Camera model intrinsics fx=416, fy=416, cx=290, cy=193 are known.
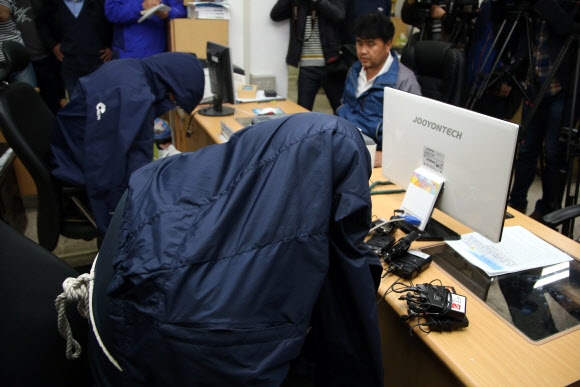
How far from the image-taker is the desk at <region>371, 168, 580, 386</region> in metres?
0.82

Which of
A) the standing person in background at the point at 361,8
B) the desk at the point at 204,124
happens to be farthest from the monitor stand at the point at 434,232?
the standing person in background at the point at 361,8

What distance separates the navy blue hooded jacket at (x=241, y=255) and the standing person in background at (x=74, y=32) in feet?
9.37

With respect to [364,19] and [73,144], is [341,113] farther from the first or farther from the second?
[73,144]

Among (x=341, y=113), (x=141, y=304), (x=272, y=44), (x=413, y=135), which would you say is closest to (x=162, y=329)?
(x=141, y=304)

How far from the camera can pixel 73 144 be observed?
1.59 metres

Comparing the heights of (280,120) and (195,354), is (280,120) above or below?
above

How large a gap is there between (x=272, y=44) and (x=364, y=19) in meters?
1.95

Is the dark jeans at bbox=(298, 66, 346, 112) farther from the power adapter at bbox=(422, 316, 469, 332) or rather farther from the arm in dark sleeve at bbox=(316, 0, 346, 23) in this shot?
the power adapter at bbox=(422, 316, 469, 332)

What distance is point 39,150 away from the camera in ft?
5.23

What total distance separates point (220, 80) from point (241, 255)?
6.89 feet

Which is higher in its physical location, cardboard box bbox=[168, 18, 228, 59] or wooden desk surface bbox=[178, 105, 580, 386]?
cardboard box bbox=[168, 18, 228, 59]

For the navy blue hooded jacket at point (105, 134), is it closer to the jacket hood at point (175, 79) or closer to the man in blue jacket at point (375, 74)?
the jacket hood at point (175, 79)

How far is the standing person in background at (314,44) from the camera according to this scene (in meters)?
3.36

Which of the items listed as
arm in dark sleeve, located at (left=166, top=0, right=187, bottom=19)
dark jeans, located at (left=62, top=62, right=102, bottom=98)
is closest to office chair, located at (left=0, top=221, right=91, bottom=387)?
dark jeans, located at (left=62, top=62, right=102, bottom=98)
